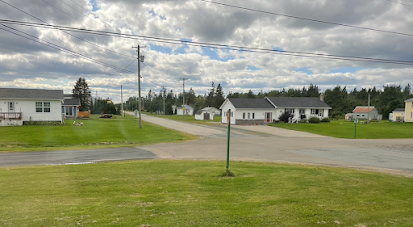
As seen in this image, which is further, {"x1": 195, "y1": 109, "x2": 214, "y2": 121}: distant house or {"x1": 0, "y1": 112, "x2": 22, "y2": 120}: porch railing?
{"x1": 195, "y1": 109, "x2": 214, "y2": 121}: distant house

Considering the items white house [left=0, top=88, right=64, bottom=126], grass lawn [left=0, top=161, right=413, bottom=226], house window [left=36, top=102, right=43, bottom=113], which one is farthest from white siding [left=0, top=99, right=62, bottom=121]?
grass lawn [left=0, top=161, right=413, bottom=226]

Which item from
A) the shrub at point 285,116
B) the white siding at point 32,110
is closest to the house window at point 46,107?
the white siding at point 32,110

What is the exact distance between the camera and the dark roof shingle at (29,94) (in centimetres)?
3193

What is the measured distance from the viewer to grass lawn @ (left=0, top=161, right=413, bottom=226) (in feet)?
16.7

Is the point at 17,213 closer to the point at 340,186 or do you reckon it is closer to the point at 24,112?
the point at 340,186

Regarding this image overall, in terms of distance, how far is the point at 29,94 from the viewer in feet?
109

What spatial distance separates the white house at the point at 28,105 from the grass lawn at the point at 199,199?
26451 mm

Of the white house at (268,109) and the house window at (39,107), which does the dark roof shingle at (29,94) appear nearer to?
the house window at (39,107)

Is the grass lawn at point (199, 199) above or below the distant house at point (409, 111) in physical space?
below

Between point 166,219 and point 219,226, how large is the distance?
3.69ft

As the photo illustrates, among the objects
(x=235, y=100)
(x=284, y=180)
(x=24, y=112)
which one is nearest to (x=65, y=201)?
(x=284, y=180)

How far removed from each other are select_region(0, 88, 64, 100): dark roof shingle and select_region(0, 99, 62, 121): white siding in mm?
569

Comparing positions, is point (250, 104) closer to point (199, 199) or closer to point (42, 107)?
point (42, 107)

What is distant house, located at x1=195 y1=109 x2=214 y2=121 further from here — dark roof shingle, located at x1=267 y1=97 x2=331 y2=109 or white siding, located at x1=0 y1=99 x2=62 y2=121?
white siding, located at x1=0 y1=99 x2=62 y2=121
